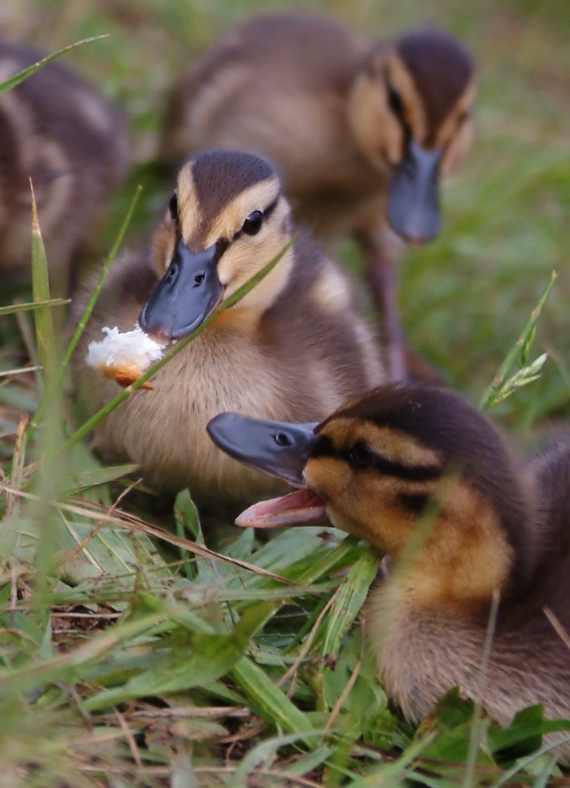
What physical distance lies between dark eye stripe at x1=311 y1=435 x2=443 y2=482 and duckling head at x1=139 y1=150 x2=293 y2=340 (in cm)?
26

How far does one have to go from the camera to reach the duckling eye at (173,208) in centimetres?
170

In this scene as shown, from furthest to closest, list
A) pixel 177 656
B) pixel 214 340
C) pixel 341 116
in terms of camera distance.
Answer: pixel 341 116
pixel 214 340
pixel 177 656

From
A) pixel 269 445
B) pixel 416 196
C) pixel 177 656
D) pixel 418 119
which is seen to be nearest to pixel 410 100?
pixel 418 119

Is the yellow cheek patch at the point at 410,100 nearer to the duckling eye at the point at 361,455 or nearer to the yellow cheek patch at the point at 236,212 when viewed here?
the yellow cheek patch at the point at 236,212

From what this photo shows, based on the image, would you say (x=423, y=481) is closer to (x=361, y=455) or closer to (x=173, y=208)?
(x=361, y=455)

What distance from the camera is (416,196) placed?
8.63 ft

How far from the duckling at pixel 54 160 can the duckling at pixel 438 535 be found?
3.20 ft

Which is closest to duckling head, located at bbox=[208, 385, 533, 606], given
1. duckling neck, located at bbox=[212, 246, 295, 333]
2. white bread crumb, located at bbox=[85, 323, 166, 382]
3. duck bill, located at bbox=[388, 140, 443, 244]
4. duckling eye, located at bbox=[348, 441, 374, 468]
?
duckling eye, located at bbox=[348, 441, 374, 468]

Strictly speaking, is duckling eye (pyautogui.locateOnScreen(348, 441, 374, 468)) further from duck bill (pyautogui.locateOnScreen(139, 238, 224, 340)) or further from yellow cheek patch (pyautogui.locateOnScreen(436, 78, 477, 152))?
yellow cheek patch (pyautogui.locateOnScreen(436, 78, 477, 152))

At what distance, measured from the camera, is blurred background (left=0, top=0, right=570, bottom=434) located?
9.27ft

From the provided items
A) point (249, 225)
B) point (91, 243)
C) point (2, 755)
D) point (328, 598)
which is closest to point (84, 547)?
point (328, 598)

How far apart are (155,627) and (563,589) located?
1.81 ft

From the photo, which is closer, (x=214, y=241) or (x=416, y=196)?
(x=214, y=241)

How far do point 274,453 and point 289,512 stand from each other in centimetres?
9
